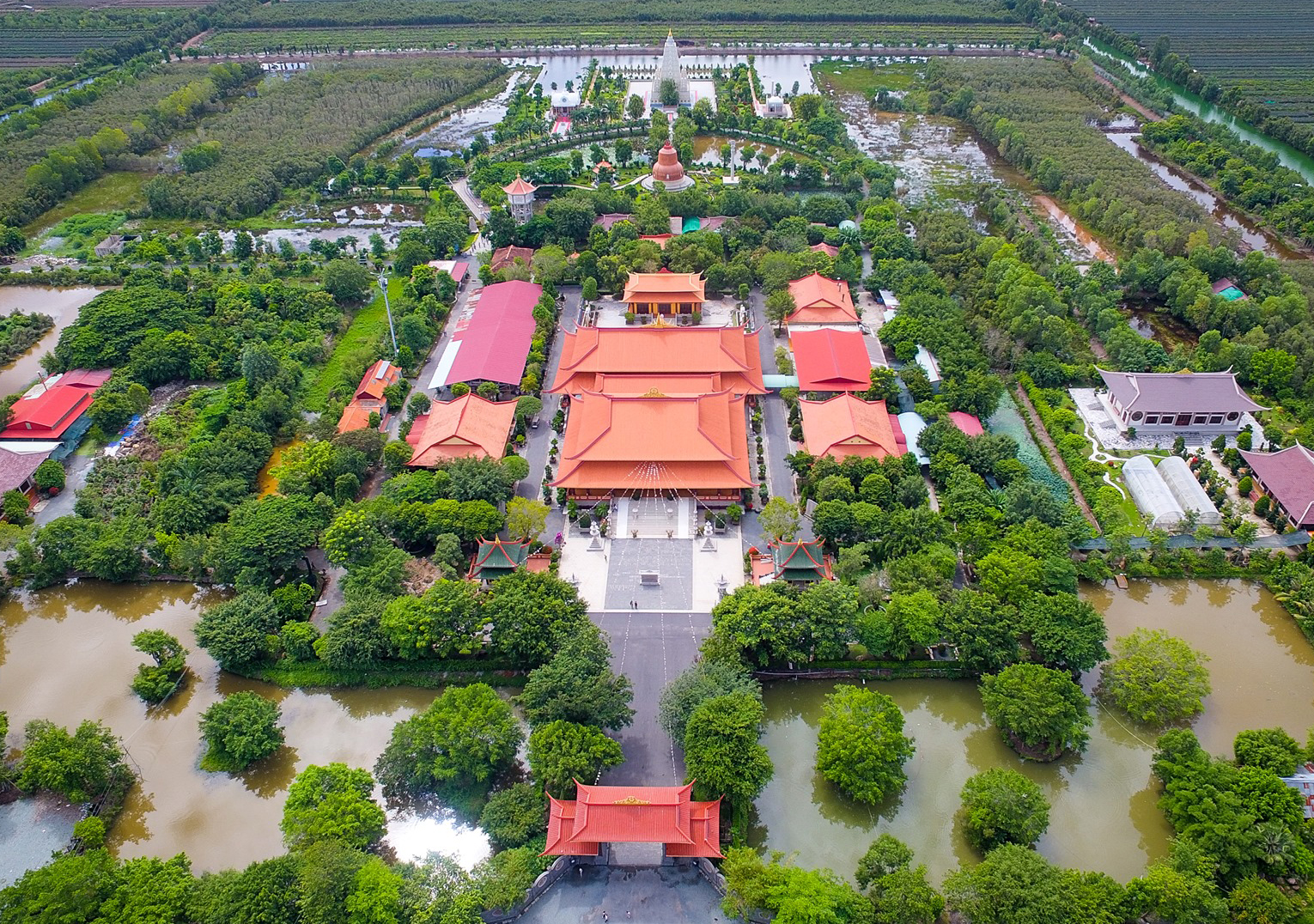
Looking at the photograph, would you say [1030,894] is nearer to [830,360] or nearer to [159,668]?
[830,360]

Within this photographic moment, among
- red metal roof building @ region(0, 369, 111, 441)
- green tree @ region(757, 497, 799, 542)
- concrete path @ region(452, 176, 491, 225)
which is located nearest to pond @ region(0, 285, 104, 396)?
red metal roof building @ region(0, 369, 111, 441)

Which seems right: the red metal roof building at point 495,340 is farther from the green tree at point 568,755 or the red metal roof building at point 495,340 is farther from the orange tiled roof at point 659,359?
the green tree at point 568,755

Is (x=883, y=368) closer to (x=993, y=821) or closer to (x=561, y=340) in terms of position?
(x=561, y=340)

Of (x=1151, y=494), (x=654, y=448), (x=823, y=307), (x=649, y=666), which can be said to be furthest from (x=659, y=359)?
(x=1151, y=494)

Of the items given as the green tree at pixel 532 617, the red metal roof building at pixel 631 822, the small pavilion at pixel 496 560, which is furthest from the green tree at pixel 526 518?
the red metal roof building at pixel 631 822

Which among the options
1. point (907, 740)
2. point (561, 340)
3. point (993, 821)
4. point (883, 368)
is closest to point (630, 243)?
point (561, 340)

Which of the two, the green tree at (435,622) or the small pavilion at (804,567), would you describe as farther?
the small pavilion at (804,567)
